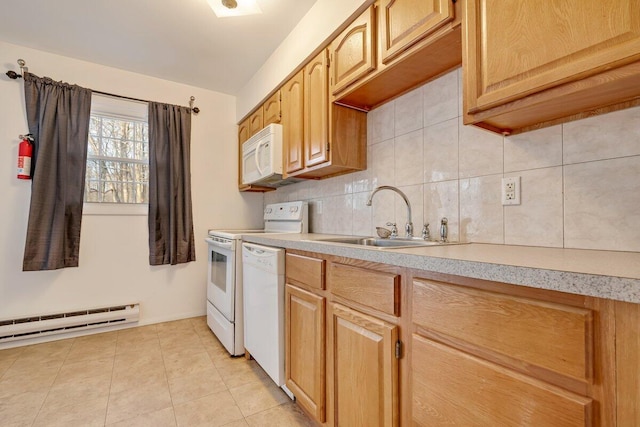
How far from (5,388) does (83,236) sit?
1.23m

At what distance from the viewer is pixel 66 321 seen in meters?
2.46

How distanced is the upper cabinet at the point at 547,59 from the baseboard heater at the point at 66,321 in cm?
312

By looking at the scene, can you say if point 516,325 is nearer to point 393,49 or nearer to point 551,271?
point 551,271

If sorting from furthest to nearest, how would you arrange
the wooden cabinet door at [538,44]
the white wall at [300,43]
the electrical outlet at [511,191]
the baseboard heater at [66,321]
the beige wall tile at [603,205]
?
the baseboard heater at [66,321] → the white wall at [300,43] → the electrical outlet at [511,191] → the beige wall tile at [603,205] → the wooden cabinet door at [538,44]

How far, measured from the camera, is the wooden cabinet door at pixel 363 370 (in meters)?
0.95

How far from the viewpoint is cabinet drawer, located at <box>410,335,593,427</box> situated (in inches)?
22.9

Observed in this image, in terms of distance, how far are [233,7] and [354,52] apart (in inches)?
36.2

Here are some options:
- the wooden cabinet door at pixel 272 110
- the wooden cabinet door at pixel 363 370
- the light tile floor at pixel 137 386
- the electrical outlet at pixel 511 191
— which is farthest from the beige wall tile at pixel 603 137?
the wooden cabinet door at pixel 272 110

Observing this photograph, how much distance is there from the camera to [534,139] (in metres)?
1.14

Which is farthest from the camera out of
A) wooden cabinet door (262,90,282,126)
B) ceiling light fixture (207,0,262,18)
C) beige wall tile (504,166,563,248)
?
wooden cabinet door (262,90,282,126)

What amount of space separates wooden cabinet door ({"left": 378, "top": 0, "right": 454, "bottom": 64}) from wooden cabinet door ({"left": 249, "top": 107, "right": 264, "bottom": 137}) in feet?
5.23

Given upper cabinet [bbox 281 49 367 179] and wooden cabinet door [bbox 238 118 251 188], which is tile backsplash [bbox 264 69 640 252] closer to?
upper cabinet [bbox 281 49 367 179]

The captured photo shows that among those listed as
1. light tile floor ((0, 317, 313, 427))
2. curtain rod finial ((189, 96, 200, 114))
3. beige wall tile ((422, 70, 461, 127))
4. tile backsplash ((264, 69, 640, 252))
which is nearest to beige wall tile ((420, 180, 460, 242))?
tile backsplash ((264, 69, 640, 252))

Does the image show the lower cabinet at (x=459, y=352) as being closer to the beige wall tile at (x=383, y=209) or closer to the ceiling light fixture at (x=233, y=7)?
the beige wall tile at (x=383, y=209)
